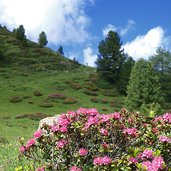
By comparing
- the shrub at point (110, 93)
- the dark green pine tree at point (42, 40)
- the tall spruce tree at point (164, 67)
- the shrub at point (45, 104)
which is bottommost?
the shrub at point (45, 104)

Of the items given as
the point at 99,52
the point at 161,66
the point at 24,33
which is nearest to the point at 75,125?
the point at 161,66

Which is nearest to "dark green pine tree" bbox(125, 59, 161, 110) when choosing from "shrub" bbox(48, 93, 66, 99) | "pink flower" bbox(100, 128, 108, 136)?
"shrub" bbox(48, 93, 66, 99)

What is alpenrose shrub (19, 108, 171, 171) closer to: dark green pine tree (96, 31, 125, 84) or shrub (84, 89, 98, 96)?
shrub (84, 89, 98, 96)

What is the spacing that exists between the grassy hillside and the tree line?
181 inches

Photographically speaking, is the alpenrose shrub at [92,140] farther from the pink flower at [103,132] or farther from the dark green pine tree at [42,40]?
the dark green pine tree at [42,40]

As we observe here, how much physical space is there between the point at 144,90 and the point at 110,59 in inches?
1860

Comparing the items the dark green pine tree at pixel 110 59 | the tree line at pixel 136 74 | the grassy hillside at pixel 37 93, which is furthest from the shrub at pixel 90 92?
the dark green pine tree at pixel 110 59

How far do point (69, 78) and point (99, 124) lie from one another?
93731 mm

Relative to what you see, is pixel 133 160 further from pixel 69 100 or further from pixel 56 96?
pixel 56 96

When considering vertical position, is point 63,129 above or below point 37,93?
below

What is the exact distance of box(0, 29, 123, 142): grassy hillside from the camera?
56438 mm

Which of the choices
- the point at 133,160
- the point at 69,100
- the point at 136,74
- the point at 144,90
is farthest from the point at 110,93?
the point at 133,160

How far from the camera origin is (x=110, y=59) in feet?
353

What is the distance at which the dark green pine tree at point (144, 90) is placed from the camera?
6075cm
